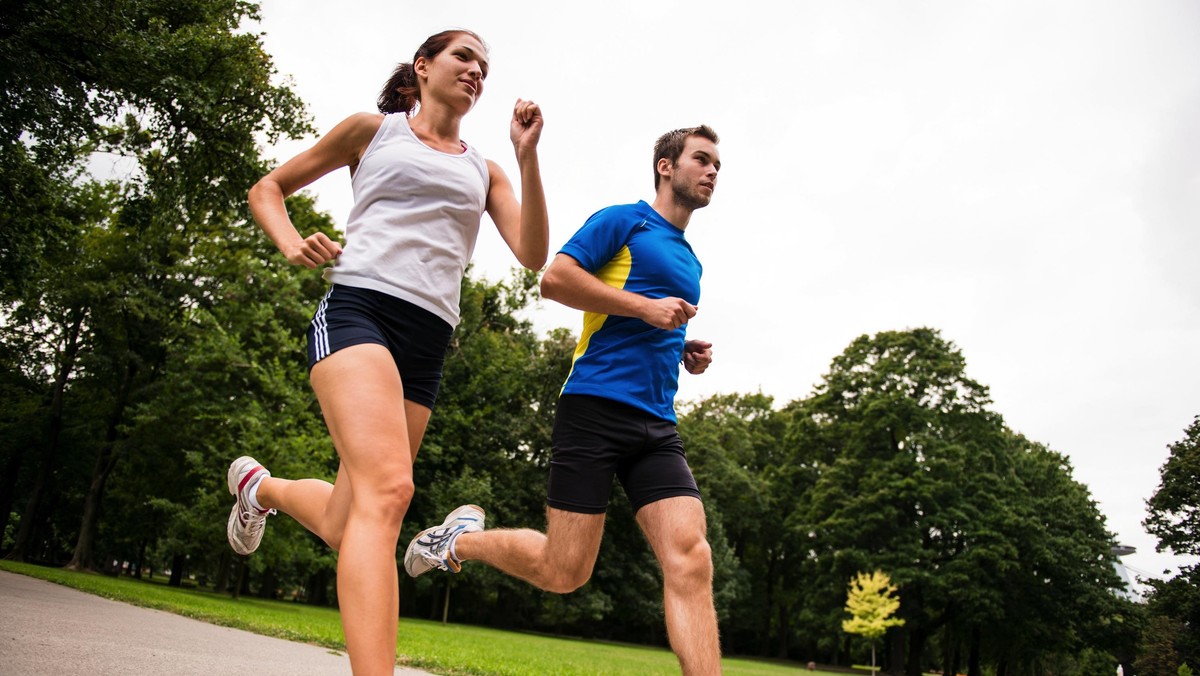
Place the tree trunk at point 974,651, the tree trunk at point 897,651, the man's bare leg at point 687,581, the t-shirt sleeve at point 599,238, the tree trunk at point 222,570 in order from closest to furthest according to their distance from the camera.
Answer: the man's bare leg at point 687,581 → the t-shirt sleeve at point 599,238 → the tree trunk at point 222,570 → the tree trunk at point 897,651 → the tree trunk at point 974,651

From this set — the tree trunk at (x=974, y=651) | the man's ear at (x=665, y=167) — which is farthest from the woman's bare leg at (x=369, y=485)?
the tree trunk at (x=974, y=651)

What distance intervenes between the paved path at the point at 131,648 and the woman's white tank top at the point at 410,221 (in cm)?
230

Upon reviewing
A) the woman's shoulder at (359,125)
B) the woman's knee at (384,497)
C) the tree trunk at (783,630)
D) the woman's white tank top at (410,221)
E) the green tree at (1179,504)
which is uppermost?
the green tree at (1179,504)

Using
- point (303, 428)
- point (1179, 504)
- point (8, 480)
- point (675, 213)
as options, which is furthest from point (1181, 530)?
point (8, 480)

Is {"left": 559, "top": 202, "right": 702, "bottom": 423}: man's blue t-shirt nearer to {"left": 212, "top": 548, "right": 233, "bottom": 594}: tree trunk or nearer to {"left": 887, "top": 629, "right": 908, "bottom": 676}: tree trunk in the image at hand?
{"left": 212, "top": 548, "right": 233, "bottom": 594}: tree trunk

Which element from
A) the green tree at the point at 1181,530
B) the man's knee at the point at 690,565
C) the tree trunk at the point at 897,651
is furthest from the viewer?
the tree trunk at the point at 897,651

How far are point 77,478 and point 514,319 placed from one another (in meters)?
18.9

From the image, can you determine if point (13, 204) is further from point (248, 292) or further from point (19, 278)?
point (248, 292)

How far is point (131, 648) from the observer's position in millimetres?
4910

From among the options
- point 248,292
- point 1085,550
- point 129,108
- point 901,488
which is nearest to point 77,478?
point 248,292

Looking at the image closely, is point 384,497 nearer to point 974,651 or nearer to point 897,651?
point 897,651

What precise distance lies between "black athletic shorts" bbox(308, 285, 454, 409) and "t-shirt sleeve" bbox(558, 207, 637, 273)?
2.58 feet

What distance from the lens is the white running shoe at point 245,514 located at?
391 centimetres

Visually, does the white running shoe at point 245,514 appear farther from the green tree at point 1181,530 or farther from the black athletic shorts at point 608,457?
the green tree at point 1181,530
